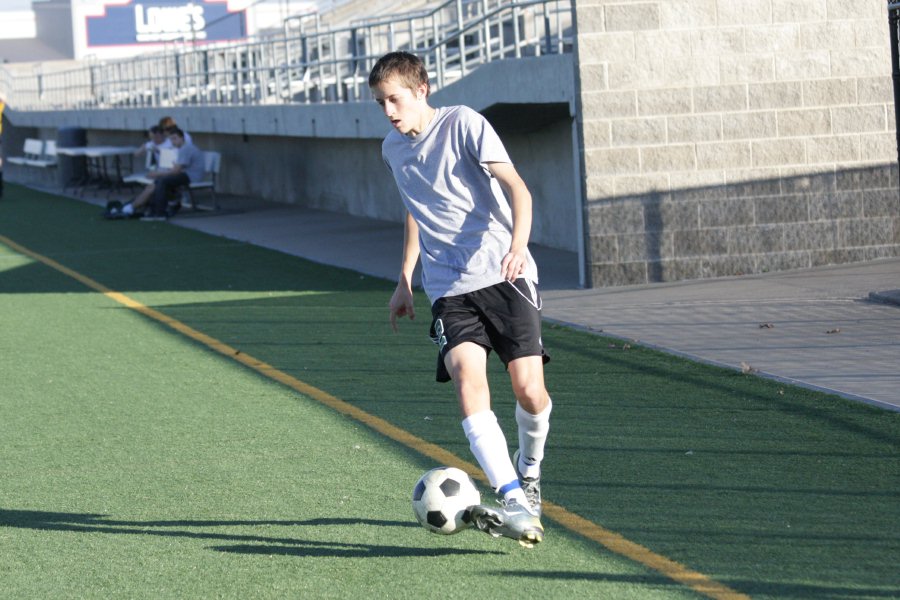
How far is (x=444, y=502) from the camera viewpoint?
5.16m

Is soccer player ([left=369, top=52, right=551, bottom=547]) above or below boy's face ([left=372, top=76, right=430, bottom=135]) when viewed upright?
below

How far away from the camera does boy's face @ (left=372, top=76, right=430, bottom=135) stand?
5.09 meters

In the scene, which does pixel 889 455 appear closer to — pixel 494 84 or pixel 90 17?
pixel 494 84

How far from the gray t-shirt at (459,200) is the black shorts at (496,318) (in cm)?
4

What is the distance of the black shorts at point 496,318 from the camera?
522 cm

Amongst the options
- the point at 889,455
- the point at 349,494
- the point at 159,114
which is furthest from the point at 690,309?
the point at 159,114

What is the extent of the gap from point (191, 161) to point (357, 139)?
2.93 m

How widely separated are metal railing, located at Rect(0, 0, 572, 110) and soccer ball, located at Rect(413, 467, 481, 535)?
8773 millimetres

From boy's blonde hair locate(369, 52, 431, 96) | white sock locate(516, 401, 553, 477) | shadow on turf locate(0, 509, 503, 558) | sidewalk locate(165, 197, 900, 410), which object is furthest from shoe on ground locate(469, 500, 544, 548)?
sidewalk locate(165, 197, 900, 410)

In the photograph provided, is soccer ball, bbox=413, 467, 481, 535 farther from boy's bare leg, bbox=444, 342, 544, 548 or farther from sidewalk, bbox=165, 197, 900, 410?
sidewalk, bbox=165, 197, 900, 410

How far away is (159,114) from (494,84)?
54.8 ft

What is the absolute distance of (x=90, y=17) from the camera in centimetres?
7319

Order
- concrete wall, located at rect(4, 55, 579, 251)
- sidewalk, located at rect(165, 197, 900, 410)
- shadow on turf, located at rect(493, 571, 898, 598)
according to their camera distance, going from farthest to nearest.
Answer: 1. concrete wall, located at rect(4, 55, 579, 251)
2. sidewalk, located at rect(165, 197, 900, 410)
3. shadow on turf, located at rect(493, 571, 898, 598)

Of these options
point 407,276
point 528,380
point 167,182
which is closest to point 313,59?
point 167,182
